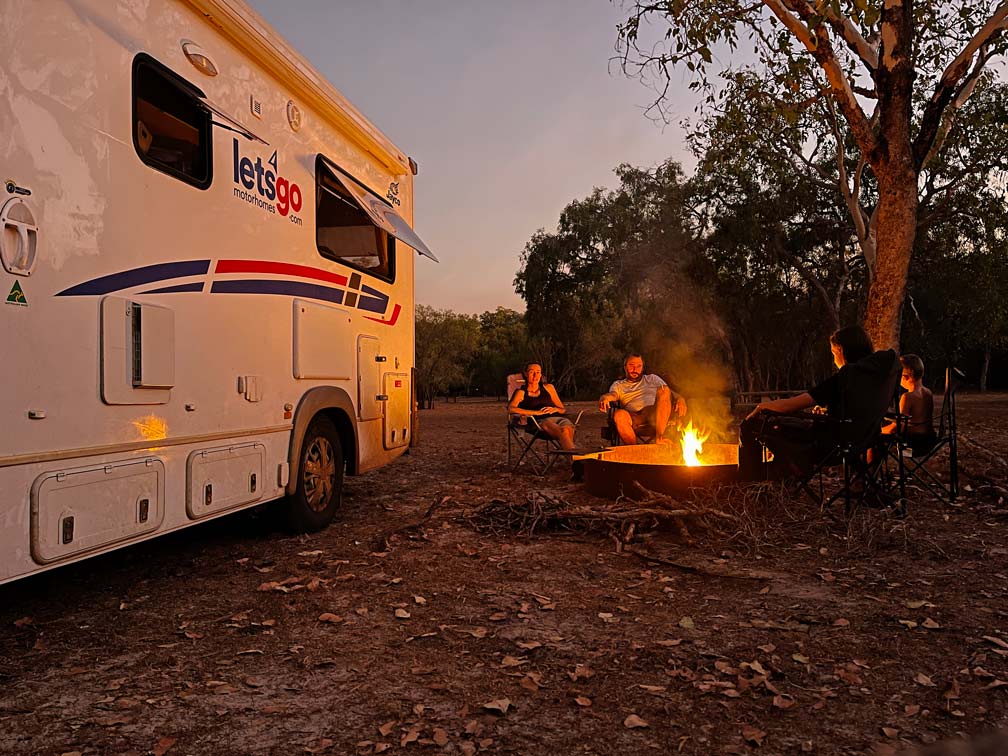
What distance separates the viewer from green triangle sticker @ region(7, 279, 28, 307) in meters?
2.92

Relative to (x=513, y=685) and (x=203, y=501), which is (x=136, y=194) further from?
(x=513, y=685)

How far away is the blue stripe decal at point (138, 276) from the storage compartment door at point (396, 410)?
2532 mm

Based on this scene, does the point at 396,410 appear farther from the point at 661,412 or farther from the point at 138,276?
the point at 138,276

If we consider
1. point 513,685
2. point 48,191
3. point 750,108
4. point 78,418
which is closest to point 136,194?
point 48,191

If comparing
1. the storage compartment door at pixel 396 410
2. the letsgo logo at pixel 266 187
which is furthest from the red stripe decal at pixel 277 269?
the storage compartment door at pixel 396 410

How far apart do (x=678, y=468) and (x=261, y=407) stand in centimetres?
283

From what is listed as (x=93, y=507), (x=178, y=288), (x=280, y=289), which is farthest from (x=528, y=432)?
(x=93, y=507)

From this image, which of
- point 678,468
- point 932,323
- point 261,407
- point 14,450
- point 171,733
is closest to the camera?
point 171,733

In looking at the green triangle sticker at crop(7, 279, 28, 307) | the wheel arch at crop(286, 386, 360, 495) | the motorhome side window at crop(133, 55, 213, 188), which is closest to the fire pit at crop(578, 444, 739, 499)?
the wheel arch at crop(286, 386, 360, 495)

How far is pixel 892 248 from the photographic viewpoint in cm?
777

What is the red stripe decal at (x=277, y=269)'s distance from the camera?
437 centimetres

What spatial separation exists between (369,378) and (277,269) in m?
1.47

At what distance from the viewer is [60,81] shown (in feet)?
10.5

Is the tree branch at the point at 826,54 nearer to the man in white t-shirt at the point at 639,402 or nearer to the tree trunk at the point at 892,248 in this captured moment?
the tree trunk at the point at 892,248
